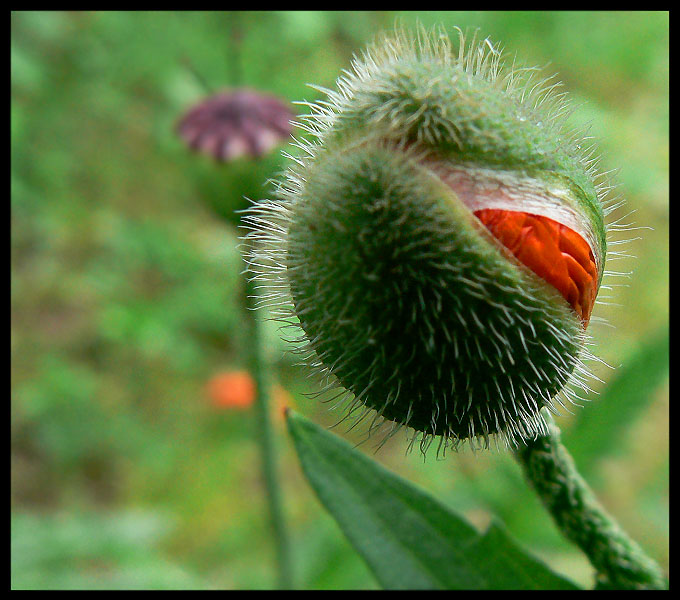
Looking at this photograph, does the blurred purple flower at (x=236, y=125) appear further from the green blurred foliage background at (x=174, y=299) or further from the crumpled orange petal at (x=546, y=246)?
the crumpled orange petal at (x=546, y=246)

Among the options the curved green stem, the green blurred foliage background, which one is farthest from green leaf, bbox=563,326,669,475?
the curved green stem

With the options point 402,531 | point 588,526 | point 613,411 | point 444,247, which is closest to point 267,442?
point 402,531

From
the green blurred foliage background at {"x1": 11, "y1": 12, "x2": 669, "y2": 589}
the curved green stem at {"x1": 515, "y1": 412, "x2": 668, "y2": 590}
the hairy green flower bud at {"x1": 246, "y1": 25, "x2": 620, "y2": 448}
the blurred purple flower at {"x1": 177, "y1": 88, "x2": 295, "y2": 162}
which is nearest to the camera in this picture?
the hairy green flower bud at {"x1": 246, "y1": 25, "x2": 620, "y2": 448}

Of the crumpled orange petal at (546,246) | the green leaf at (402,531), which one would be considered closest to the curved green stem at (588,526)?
the green leaf at (402,531)

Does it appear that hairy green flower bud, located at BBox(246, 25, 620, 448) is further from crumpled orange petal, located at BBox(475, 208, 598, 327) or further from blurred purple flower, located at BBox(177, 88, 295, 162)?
blurred purple flower, located at BBox(177, 88, 295, 162)

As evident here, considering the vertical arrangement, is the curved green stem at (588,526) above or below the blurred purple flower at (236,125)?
below

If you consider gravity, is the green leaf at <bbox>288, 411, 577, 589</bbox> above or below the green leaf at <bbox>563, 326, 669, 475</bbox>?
below
